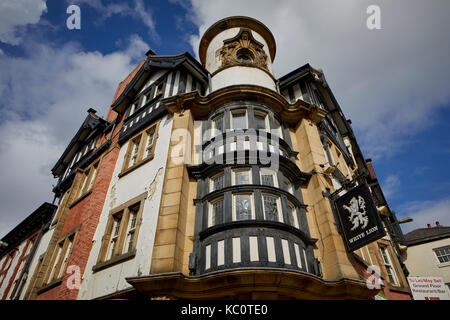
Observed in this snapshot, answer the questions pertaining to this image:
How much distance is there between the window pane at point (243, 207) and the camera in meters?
9.70

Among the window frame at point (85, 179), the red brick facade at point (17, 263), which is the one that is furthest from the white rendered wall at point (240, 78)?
the red brick facade at point (17, 263)

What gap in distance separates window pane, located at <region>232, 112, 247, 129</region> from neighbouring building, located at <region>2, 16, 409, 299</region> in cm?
6

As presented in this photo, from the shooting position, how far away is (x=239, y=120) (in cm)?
1338

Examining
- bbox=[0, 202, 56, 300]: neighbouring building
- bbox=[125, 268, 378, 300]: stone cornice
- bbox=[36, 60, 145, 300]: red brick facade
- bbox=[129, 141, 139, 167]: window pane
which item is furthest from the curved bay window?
bbox=[0, 202, 56, 300]: neighbouring building

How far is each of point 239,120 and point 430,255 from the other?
25827mm

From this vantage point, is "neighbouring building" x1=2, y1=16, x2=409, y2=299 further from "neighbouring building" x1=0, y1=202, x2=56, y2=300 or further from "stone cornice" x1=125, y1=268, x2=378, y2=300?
"neighbouring building" x1=0, y1=202, x2=56, y2=300

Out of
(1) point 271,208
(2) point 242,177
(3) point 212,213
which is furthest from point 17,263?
(1) point 271,208

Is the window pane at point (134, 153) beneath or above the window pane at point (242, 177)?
above

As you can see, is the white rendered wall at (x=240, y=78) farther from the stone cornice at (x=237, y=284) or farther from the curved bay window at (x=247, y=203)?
the stone cornice at (x=237, y=284)

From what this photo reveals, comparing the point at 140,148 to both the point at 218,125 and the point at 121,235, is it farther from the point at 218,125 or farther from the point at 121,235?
the point at 121,235

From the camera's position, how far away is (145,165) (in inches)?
531

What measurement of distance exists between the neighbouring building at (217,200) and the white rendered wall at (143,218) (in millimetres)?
66

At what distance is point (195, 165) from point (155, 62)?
9876 mm

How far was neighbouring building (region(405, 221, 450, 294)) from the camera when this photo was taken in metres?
25.9
